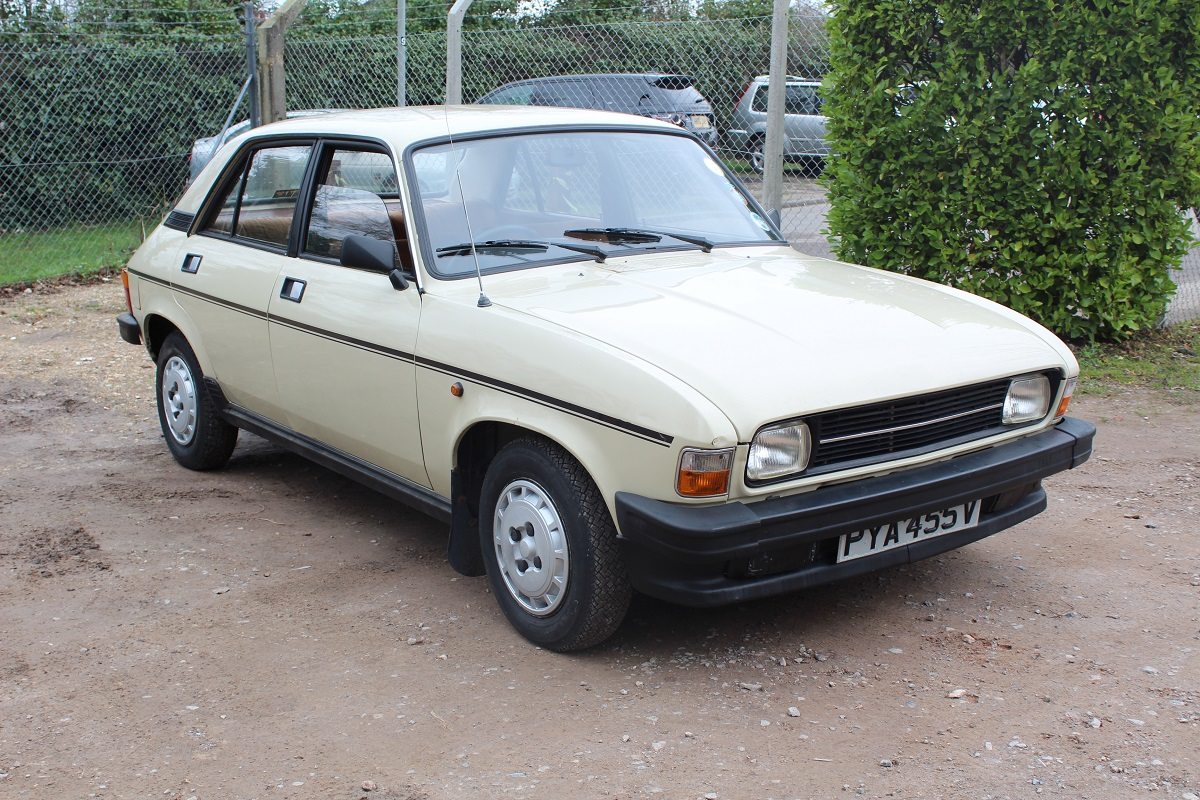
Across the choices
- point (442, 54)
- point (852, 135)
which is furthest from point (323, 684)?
point (442, 54)

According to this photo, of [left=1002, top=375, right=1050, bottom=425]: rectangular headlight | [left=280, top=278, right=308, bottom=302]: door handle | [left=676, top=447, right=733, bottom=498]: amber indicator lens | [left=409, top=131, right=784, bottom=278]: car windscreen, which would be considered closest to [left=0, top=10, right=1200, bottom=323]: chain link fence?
[left=409, top=131, right=784, bottom=278]: car windscreen

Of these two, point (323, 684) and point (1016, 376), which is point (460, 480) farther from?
point (1016, 376)

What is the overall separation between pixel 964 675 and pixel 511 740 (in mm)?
1510

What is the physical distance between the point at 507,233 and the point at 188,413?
94.9 inches

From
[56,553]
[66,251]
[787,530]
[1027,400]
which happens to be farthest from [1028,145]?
[66,251]

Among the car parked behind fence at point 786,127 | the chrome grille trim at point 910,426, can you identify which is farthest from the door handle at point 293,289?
the car parked behind fence at point 786,127

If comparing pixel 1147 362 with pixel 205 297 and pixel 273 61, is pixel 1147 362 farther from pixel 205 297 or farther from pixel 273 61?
pixel 273 61

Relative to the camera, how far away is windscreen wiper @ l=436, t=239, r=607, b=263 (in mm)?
4551

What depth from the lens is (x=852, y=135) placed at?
856 centimetres

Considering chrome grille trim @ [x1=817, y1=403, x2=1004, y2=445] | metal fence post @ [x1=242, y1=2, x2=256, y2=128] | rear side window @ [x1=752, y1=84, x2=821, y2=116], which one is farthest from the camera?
metal fence post @ [x1=242, y1=2, x2=256, y2=128]

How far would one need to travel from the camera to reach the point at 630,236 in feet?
16.1

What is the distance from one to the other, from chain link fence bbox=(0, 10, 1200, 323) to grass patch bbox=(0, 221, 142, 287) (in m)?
0.03

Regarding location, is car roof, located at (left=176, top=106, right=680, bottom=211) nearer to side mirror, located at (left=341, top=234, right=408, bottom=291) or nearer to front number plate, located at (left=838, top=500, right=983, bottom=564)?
side mirror, located at (left=341, top=234, right=408, bottom=291)

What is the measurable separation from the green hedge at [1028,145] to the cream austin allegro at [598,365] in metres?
3.27
